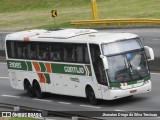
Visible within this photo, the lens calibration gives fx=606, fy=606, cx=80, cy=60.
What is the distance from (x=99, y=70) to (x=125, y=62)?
3.19 ft

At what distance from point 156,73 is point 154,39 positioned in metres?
12.7

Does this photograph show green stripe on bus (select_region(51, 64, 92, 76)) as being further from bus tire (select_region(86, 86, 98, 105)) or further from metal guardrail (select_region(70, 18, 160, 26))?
metal guardrail (select_region(70, 18, 160, 26))

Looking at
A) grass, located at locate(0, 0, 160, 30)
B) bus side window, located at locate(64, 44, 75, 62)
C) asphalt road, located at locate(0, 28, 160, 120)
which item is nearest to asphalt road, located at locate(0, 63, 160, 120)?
asphalt road, located at locate(0, 28, 160, 120)

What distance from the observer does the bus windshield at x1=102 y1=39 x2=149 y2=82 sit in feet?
70.5

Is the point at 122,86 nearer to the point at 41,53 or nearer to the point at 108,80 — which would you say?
the point at 108,80

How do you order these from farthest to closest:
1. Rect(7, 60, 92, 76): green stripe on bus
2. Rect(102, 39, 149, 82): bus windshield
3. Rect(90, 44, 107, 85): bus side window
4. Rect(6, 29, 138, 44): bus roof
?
Rect(7, 60, 92, 76): green stripe on bus, Rect(6, 29, 138, 44): bus roof, Rect(90, 44, 107, 85): bus side window, Rect(102, 39, 149, 82): bus windshield

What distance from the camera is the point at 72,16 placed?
74000 millimetres

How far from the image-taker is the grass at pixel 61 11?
69.2 meters

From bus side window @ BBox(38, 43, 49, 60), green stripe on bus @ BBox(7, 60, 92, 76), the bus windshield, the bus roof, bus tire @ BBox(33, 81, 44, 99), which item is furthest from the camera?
bus tire @ BBox(33, 81, 44, 99)

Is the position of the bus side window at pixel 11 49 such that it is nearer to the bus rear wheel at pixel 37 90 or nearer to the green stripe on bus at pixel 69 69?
the bus rear wheel at pixel 37 90

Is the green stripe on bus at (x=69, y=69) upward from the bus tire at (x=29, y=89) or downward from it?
upward

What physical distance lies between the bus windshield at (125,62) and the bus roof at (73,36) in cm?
29

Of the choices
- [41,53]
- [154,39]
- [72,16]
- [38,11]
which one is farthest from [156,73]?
[38,11]

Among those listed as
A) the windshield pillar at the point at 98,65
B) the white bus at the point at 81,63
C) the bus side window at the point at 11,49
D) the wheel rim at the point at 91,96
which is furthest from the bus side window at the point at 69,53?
the bus side window at the point at 11,49
